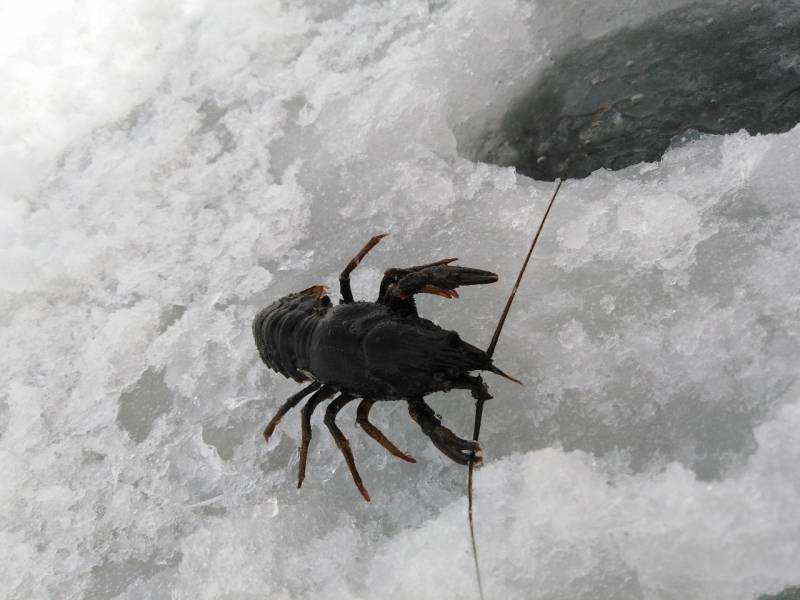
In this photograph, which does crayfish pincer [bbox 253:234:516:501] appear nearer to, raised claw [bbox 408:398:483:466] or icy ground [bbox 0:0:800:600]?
raised claw [bbox 408:398:483:466]

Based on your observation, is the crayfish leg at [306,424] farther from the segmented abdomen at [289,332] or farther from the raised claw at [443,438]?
the raised claw at [443,438]

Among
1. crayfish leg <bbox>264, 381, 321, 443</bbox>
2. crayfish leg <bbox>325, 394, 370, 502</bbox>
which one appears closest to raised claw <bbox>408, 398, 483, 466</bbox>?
crayfish leg <bbox>325, 394, 370, 502</bbox>

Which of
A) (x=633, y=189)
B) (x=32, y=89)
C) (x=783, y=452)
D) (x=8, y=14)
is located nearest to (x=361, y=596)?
(x=783, y=452)

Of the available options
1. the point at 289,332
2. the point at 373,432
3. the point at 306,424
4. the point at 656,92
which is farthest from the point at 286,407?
the point at 656,92

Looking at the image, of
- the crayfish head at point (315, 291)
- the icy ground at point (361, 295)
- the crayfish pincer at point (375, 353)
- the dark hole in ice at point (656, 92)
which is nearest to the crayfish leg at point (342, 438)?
the crayfish pincer at point (375, 353)

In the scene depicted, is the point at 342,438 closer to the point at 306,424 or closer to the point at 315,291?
the point at 306,424

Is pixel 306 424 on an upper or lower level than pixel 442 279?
lower

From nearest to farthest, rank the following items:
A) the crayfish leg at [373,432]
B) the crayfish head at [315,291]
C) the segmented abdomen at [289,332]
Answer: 1. the crayfish leg at [373,432]
2. the segmented abdomen at [289,332]
3. the crayfish head at [315,291]
